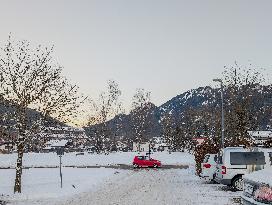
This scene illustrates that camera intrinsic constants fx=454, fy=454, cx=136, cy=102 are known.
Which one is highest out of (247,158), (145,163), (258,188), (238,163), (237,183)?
(247,158)

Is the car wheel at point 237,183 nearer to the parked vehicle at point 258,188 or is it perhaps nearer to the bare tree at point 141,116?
the parked vehicle at point 258,188

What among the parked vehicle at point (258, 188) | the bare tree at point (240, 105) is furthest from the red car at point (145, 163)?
the parked vehicle at point (258, 188)

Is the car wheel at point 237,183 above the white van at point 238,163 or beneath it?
beneath

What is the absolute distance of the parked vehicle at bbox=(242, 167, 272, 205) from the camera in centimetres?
802

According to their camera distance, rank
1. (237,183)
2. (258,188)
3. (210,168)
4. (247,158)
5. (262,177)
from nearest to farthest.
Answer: (258,188), (262,177), (237,183), (247,158), (210,168)

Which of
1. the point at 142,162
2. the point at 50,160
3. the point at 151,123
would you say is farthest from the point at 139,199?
the point at 151,123

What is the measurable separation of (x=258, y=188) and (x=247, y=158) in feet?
45.4

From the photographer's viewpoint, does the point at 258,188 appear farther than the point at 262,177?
No

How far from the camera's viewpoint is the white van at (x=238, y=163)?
21453mm

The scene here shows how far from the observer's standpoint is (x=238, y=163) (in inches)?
851

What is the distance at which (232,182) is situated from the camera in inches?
846

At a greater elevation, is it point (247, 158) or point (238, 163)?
point (247, 158)

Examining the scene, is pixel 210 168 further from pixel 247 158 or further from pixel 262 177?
pixel 262 177

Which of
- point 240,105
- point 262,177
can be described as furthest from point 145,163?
point 262,177
